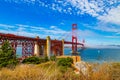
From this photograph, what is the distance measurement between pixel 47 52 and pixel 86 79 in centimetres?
4415

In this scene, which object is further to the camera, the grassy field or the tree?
the tree

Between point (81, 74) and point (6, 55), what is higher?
point (81, 74)

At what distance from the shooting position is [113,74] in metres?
4.75

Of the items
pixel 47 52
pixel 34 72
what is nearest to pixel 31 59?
pixel 47 52

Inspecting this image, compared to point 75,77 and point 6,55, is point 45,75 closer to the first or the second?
Answer: point 75,77

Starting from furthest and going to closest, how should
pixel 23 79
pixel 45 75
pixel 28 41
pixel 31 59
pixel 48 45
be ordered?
pixel 48 45 → pixel 28 41 → pixel 31 59 → pixel 23 79 → pixel 45 75

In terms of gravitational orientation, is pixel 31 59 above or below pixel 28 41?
below

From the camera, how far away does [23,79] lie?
15.3ft

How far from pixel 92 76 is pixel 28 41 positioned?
3977 cm

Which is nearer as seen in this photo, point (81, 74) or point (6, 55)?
point (81, 74)

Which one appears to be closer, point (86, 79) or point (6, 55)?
point (86, 79)

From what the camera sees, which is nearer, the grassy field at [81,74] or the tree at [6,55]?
the grassy field at [81,74]

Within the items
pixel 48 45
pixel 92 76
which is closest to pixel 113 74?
pixel 92 76

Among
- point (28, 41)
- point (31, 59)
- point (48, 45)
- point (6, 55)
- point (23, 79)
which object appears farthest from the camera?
point (48, 45)
